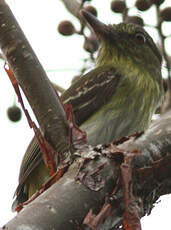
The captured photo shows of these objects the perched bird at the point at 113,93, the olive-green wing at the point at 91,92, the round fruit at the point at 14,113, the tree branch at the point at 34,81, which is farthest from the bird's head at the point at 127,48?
the tree branch at the point at 34,81

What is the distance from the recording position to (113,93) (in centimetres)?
394

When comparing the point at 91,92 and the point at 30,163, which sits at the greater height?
the point at 91,92

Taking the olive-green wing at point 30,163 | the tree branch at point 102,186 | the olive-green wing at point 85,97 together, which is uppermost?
the tree branch at point 102,186

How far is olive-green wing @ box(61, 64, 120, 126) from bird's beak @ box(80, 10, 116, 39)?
15.1 inches

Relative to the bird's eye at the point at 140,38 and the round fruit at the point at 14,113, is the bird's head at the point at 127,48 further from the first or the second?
the round fruit at the point at 14,113

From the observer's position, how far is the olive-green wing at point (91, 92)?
3.88 meters

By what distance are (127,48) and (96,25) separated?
0.48 meters

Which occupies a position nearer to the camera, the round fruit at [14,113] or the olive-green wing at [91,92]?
the olive-green wing at [91,92]

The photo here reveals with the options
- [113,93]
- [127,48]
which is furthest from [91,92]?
[127,48]

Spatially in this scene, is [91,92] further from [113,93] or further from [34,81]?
[34,81]

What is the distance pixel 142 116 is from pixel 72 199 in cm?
220

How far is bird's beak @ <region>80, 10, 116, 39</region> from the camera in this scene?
4.02 metres

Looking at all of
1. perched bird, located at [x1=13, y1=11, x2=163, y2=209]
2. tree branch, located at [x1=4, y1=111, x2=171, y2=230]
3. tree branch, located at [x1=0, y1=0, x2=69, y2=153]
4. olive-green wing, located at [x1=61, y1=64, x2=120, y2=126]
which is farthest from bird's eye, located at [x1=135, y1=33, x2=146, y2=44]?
tree branch, located at [x1=4, y1=111, x2=171, y2=230]

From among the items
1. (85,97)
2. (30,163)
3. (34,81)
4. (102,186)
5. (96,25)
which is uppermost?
(34,81)
